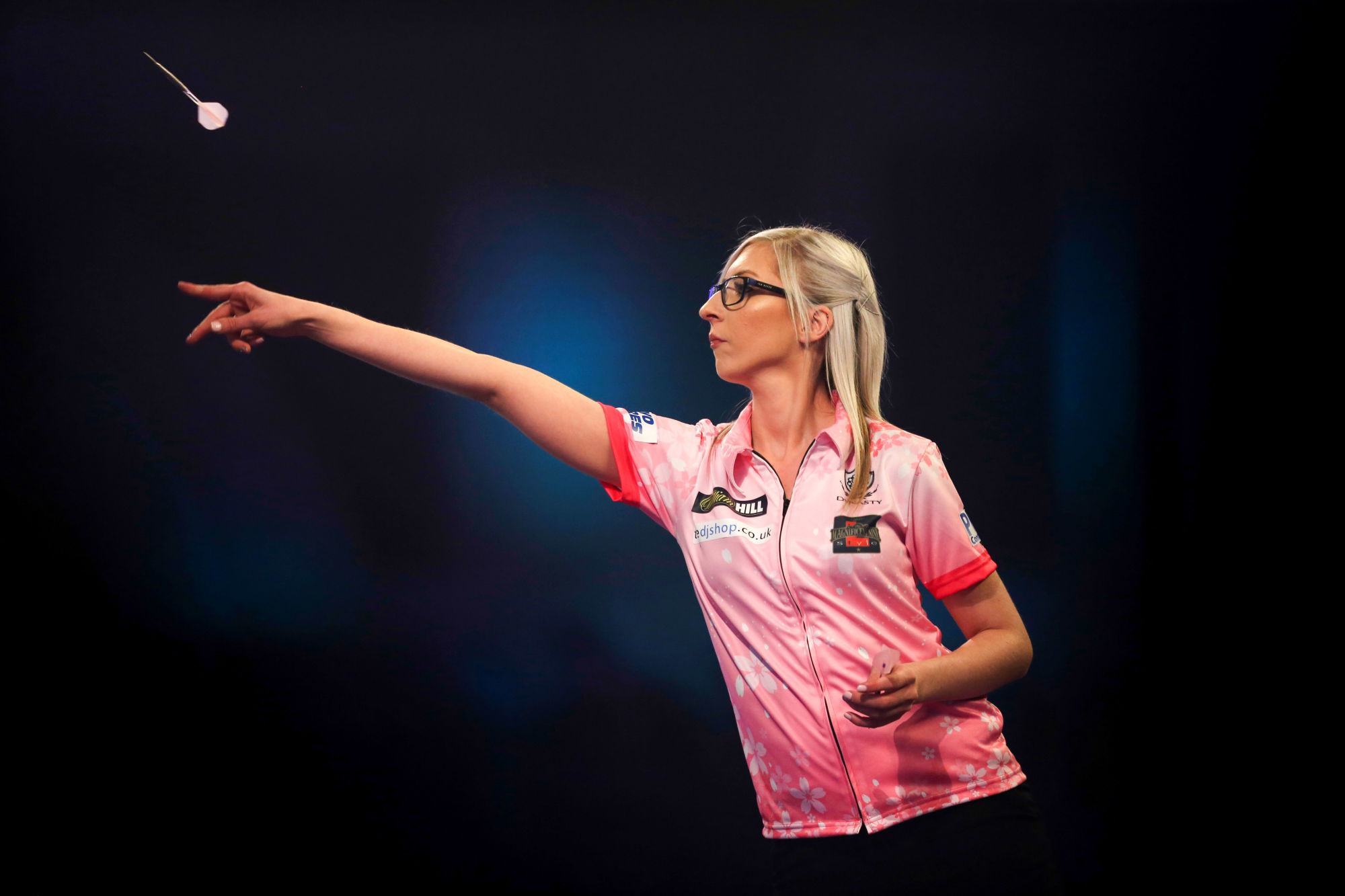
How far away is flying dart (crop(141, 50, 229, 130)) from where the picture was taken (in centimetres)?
230

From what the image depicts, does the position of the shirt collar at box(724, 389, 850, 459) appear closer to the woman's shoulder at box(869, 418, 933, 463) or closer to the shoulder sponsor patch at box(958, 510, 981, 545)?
the woman's shoulder at box(869, 418, 933, 463)

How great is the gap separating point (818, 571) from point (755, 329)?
52 cm

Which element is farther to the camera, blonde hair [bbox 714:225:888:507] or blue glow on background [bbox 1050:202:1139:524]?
blue glow on background [bbox 1050:202:1139:524]

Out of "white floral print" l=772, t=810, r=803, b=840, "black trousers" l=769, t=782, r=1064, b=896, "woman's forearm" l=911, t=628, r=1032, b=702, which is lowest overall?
"black trousers" l=769, t=782, r=1064, b=896

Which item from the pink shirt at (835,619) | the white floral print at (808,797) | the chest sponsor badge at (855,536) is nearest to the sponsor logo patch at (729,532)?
the pink shirt at (835,619)

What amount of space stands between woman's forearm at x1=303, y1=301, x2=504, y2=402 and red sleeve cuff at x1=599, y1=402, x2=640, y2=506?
0.26 m

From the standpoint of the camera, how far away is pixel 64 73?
2.50 meters

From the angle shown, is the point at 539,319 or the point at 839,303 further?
the point at 539,319

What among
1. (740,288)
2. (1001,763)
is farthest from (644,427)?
(1001,763)

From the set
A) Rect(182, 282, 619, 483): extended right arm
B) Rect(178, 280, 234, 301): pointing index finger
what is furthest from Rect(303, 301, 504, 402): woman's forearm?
Rect(178, 280, 234, 301): pointing index finger

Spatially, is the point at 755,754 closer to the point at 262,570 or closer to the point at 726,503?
the point at 726,503

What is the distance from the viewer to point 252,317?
1.38 metres

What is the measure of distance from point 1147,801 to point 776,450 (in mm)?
2038

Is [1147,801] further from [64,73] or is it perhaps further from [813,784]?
[64,73]
